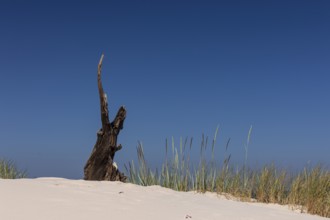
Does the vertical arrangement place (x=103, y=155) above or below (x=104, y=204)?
above

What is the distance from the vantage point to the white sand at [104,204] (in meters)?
4.27

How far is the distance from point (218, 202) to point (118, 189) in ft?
4.43

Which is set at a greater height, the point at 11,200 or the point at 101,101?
the point at 101,101

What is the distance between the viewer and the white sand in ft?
14.0

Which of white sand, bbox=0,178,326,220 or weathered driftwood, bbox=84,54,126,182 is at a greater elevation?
weathered driftwood, bbox=84,54,126,182

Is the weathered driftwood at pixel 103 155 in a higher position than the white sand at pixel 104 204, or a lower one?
higher

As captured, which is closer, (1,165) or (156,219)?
(156,219)

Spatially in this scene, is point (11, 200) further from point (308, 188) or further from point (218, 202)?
point (308, 188)

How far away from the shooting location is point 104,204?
479cm

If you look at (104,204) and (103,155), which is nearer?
(104,204)

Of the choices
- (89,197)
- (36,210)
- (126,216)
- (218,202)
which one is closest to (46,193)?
(89,197)

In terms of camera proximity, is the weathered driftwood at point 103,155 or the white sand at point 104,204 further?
the weathered driftwood at point 103,155

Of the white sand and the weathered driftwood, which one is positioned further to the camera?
the weathered driftwood

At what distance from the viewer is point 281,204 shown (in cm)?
791
